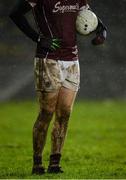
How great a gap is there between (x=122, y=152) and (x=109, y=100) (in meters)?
12.6

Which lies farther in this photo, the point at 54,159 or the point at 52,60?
the point at 54,159

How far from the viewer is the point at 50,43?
35.0ft

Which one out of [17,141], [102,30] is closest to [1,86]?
[17,141]

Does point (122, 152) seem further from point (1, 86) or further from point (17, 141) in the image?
point (1, 86)

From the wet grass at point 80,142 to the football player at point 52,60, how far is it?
498 mm

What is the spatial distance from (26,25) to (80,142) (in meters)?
6.21

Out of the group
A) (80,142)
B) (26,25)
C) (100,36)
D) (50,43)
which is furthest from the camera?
(80,142)

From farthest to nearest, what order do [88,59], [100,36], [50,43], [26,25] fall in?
[88,59]
[100,36]
[26,25]
[50,43]

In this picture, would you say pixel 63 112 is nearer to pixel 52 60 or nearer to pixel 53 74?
pixel 53 74

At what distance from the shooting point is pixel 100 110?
24.5 meters

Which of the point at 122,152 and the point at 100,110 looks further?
the point at 100,110

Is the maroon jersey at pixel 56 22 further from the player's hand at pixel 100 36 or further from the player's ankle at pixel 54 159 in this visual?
the player's ankle at pixel 54 159

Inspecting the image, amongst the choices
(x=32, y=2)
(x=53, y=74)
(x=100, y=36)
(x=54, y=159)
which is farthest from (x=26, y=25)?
(x=54, y=159)

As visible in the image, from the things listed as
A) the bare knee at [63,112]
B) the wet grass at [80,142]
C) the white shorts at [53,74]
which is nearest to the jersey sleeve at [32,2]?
the white shorts at [53,74]
